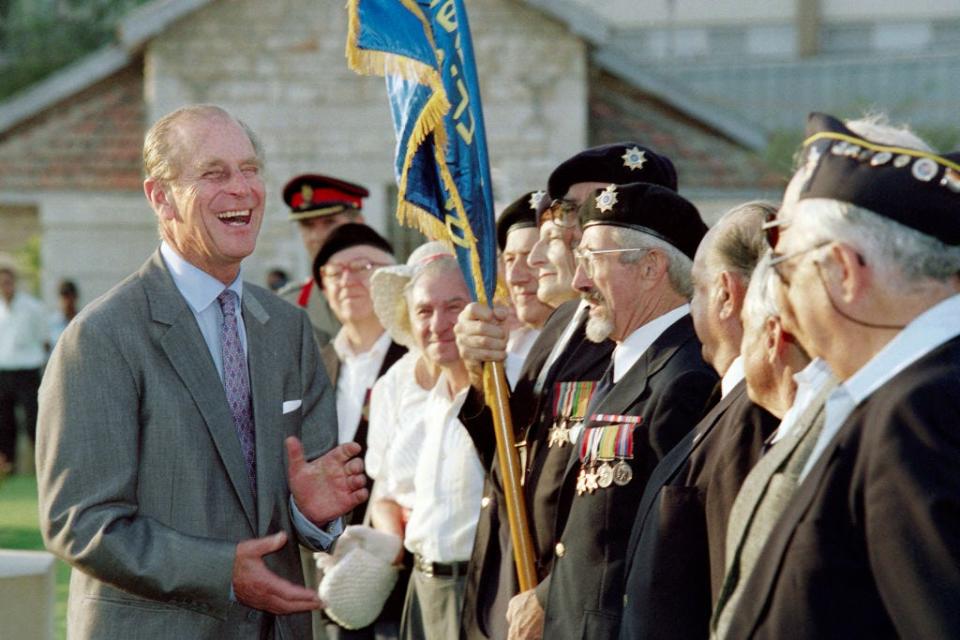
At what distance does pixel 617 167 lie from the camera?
4590 millimetres

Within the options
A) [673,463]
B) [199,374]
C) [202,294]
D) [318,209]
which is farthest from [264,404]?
[318,209]

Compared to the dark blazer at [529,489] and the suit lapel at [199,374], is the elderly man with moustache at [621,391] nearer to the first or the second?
the dark blazer at [529,489]

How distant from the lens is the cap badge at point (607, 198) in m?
4.23

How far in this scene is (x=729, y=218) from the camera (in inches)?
147

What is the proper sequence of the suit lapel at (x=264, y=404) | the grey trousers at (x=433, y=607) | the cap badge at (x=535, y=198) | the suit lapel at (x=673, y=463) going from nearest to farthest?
the suit lapel at (x=673, y=463) → the suit lapel at (x=264, y=404) → the grey trousers at (x=433, y=607) → the cap badge at (x=535, y=198)

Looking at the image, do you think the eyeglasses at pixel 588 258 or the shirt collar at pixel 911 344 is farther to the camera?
the eyeglasses at pixel 588 258

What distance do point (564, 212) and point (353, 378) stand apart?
6.64 ft

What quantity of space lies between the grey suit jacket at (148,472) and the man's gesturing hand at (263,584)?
0.04 meters

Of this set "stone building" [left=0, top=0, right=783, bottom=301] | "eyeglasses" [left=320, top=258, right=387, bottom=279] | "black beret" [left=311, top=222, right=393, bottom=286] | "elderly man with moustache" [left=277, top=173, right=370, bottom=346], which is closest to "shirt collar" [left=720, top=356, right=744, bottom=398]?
"eyeglasses" [left=320, top=258, right=387, bottom=279]

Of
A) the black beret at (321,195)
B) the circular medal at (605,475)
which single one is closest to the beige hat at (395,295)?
the black beret at (321,195)

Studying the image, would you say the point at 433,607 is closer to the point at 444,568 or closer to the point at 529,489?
the point at 444,568

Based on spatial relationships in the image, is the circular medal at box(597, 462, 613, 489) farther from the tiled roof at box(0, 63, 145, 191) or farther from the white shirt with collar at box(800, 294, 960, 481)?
the tiled roof at box(0, 63, 145, 191)

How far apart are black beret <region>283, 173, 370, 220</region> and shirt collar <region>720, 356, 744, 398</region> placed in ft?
13.5

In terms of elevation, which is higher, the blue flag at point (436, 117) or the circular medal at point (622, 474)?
the blue flag at point (436, 117)
